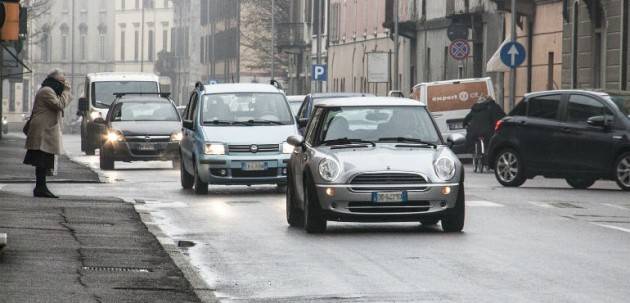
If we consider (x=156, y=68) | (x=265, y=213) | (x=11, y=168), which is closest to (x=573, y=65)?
(x=11, y=168)

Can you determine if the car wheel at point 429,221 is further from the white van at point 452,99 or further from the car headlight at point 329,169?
the white van at point 452,99

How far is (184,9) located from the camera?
15400cm

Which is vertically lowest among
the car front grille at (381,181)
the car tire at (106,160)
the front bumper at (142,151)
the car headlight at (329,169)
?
the car tire at (106,160)

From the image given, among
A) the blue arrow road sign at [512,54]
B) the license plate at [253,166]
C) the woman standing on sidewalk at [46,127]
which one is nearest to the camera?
the woman standing on sidewalk at [46,127]

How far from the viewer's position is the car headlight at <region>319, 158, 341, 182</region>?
18.6 meters

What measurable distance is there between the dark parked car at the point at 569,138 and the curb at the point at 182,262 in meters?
8.65

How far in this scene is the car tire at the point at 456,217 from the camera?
1877 cm

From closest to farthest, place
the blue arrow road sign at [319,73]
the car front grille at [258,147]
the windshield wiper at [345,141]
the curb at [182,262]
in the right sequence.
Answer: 1. the curb at [182,262]
2. the windshield wiper at [345,141]
3. the car front grille at [258,147]
4. the blue arrow road sign at [319,73]

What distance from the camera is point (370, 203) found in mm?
18500

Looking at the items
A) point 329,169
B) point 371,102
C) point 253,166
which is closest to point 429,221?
point 329,169

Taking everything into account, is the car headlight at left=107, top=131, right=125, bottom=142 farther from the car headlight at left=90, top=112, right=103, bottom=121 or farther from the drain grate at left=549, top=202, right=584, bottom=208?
the drain grate at left=549, top=202, right=584, bottom=208

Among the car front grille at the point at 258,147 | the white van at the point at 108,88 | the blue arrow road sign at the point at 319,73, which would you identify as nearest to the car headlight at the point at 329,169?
the car front grille at the point at 258,147

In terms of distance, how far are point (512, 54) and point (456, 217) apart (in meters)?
26.4

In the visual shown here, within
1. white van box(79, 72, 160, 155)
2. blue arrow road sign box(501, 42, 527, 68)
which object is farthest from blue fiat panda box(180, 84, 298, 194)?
white van box(79, 72, 160, 155)
